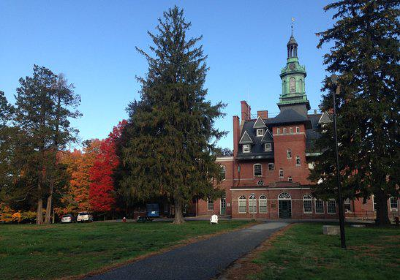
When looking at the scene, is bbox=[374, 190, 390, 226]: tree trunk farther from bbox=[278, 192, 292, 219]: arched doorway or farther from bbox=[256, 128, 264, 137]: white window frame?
bbox=[256, 128, 264, 137]: white window frame

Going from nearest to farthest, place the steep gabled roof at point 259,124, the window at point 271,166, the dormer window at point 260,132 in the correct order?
the window at point 271,166
the steep gabled roof at point 259,124
the dormer window at point 260,132

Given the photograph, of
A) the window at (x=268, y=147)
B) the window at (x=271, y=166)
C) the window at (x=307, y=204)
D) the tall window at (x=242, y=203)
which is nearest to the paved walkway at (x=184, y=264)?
the window at (x=307, y=204)

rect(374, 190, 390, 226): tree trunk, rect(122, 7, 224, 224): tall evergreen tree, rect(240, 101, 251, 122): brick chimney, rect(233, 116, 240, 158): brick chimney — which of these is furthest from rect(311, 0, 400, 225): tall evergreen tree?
rect(240, 101, 251, 122): brick chimney

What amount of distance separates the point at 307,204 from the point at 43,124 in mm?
34327

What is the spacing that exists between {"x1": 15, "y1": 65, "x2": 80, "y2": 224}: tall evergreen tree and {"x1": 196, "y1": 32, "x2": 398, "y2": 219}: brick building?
2146cm

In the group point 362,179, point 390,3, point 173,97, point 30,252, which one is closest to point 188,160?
point 173,97

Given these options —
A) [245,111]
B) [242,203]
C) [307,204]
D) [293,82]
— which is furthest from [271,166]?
[293,82]

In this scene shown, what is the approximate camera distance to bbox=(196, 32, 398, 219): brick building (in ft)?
144

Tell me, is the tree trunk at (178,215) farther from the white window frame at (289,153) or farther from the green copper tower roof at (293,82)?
the green copper tower roof at (293,82)

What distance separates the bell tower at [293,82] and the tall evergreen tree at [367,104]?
25404 millimetres

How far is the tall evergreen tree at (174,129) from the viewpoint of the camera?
32250 mm

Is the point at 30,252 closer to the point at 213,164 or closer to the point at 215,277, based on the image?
the point at 215,277

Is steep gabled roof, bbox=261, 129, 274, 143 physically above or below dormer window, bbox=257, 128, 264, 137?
below

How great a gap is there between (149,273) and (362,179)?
75.8 feet
